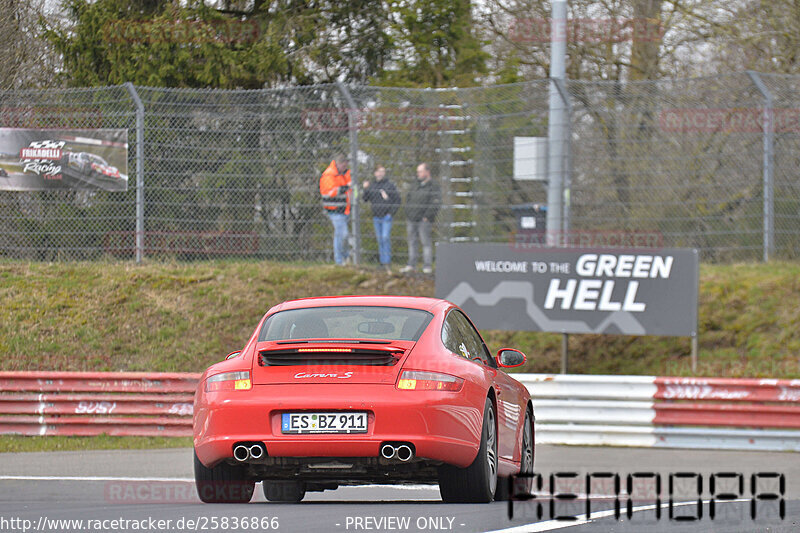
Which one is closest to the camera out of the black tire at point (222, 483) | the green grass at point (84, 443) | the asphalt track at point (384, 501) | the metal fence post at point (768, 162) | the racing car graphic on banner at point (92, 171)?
the asphalt track at point (384, 501)

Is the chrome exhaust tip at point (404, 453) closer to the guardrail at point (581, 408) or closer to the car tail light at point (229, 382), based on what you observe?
the car tail light at point (229, 382)

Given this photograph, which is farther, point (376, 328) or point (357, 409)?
point (376, 328)

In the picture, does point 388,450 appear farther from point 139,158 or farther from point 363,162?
point 139,158

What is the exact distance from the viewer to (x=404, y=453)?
6910 millimetres

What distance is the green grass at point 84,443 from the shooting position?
13.3m

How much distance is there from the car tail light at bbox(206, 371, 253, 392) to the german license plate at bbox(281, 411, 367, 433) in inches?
15.1

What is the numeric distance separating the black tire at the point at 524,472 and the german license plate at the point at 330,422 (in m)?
1.59

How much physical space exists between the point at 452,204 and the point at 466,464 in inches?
380

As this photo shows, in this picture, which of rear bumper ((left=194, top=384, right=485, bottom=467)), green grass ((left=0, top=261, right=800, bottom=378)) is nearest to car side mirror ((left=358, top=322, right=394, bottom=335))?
rear bumper ((left=194, top=384, right=485, bottom=467))

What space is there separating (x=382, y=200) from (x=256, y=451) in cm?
981

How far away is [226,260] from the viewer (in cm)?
1720
